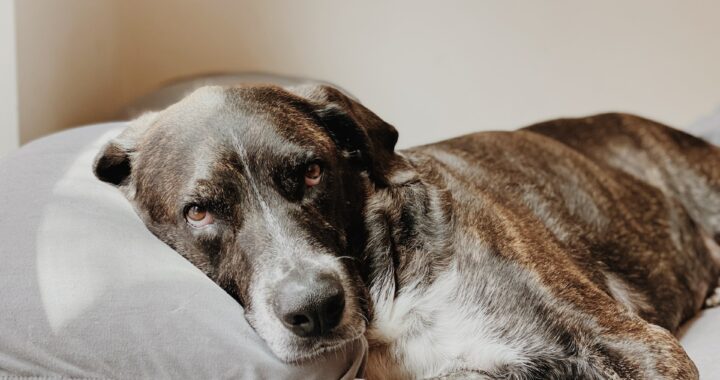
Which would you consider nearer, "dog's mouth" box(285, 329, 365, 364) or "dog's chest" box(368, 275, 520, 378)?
"dog's mouth" box(285, 329, 365, 364)

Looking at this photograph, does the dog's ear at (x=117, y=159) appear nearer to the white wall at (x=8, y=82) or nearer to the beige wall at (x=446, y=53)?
the white wall at (x=8, y=82)

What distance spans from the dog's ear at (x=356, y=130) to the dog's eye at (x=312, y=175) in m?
0.21

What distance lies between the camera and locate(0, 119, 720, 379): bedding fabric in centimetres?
187

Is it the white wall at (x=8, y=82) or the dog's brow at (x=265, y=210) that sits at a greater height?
the dog's brow at (x=265, y=210)

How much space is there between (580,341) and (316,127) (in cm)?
90

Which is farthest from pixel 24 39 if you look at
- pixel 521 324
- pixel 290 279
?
pixel 521 324

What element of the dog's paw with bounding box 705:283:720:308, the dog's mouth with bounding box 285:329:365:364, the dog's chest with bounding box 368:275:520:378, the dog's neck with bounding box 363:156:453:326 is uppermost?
the dog's neck with bounding box 363:156:453:326

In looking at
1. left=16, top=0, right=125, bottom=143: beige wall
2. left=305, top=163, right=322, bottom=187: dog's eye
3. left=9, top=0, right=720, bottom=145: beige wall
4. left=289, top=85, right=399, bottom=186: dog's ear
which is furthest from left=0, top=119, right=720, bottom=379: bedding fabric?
left=9, top=0, right=720, bottom=145: beige wall

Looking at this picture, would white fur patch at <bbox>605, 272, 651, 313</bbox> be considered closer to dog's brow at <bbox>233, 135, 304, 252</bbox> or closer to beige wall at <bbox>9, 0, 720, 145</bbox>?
dog's brow at <bbox>233, 135, 304, 252</bbox>

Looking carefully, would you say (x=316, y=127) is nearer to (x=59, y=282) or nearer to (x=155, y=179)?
(x=155, y=179)

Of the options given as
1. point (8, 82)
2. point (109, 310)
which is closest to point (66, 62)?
point (8, 82)

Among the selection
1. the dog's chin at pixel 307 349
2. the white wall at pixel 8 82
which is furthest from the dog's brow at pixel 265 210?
the white wall at pixel 8 82

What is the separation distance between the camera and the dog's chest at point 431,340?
2.23 metres

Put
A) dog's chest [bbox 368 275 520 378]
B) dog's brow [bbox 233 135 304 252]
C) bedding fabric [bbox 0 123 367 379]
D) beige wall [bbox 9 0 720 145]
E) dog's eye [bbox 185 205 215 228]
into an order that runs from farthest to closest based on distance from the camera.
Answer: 1. beige wall [bbox 9 0 720 145]
2. dog's chest [bbox 368 275 520 378]
3. dog's eye [bbox 185 205 215 228]
4. dog's brow [bbox 233 135 304 252]
5. bedding fabric [bbox 0 123 367 379]
